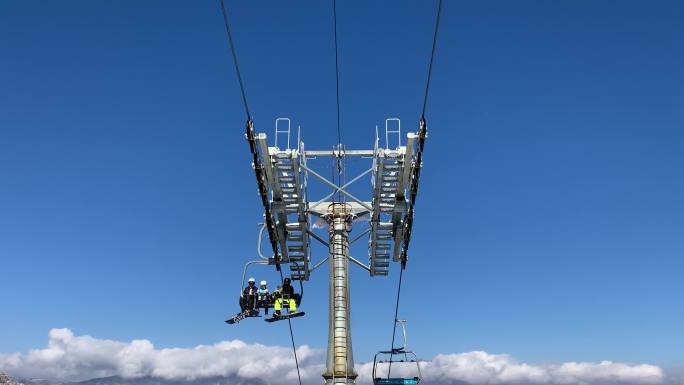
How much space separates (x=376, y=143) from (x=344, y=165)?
347 cm

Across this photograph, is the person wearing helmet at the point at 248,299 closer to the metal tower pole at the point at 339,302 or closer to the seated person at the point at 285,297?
the seated person at the point at 285,297

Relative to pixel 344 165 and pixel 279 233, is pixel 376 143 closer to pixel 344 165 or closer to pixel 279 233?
pixel 344 165

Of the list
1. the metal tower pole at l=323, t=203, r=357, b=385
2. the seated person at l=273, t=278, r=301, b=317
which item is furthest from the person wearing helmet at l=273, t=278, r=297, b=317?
the metal tower pole at l=323, t=203, r=357, b=385

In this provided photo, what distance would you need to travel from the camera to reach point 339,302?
2355 cm

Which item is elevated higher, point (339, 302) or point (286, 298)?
point (286, 298)

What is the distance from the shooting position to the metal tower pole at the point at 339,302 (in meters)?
22.7

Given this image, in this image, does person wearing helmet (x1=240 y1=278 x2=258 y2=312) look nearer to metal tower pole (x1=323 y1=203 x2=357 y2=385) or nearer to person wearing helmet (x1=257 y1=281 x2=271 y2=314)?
person wearing helmet (x1=257 y1=281 x2=271 y2=314)

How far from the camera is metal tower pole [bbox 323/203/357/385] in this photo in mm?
22703

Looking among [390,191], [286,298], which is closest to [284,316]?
[286,298]

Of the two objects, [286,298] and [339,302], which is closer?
[339,302]

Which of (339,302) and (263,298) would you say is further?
(263,298)

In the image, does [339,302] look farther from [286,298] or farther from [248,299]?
[248,299]

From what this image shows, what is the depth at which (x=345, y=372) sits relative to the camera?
888 inches

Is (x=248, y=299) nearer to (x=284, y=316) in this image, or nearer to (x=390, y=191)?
(x=284, y=316)
